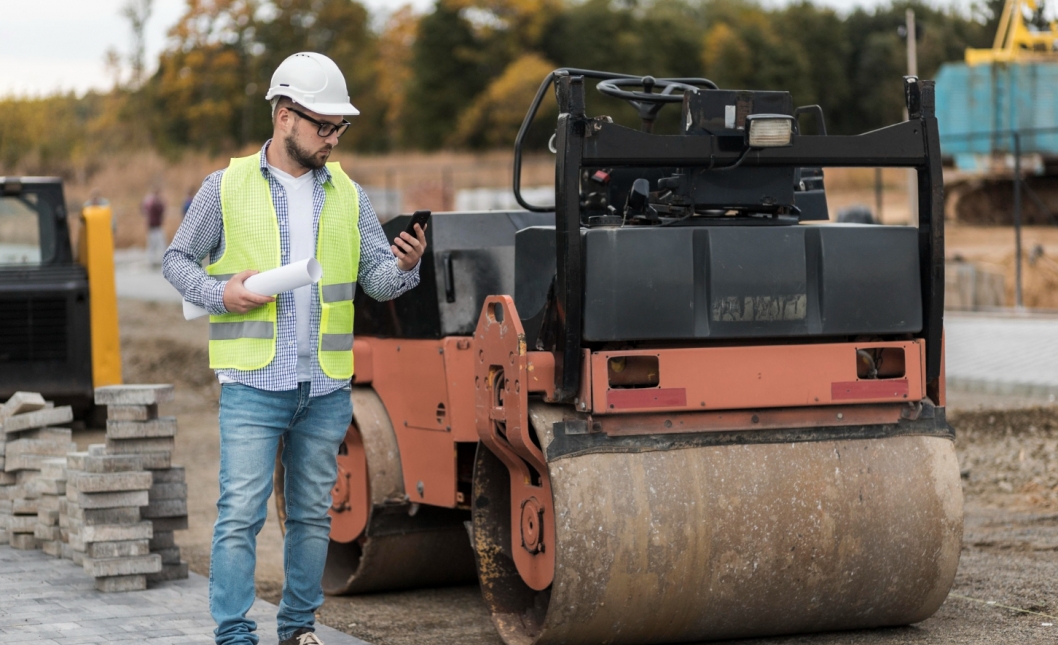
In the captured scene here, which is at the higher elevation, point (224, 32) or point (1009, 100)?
point (224, 32)

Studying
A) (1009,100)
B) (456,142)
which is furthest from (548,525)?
(456,142)

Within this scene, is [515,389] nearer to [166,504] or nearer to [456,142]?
[166,504]

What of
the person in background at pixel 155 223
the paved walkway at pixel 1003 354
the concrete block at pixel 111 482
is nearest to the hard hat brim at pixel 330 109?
the concrete block at pixel 111 482

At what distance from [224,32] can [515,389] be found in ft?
201

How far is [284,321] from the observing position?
15.2 feet

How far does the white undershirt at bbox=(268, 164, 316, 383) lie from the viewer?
15.3ft

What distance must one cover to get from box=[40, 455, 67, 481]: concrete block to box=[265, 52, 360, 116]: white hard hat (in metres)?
2.78

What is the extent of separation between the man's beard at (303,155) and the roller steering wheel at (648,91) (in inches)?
55.3

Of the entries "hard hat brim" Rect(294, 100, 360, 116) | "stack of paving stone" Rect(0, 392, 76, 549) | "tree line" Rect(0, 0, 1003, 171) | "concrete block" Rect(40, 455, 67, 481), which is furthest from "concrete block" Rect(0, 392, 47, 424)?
"tree line" Rect(0, 0, 1003, 171)

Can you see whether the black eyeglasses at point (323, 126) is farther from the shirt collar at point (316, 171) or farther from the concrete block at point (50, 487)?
the concrete block at point (50, 487)

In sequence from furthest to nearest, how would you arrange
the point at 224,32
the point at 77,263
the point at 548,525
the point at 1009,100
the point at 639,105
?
the point at 224,32 < the point at 1009,100 < the point at 77,263 < the point at 639,105 < the point at 548,525

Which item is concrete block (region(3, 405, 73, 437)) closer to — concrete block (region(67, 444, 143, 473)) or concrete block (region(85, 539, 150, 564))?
concrete block (region(67, 444, 143, 473))

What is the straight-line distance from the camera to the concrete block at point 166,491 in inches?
252

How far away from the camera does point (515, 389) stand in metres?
4.88
